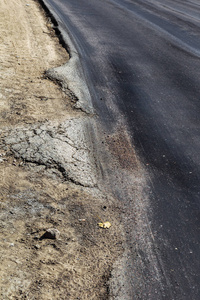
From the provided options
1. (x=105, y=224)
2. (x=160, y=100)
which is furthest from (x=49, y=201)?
(x=160, y=100)

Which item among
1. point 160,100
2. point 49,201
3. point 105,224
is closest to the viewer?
point 105,224

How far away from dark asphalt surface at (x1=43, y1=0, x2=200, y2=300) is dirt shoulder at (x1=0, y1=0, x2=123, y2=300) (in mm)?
583

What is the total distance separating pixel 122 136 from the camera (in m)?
5.56

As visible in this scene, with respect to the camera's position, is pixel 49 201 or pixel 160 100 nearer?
pixel 49 201

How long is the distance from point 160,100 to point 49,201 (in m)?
3.91

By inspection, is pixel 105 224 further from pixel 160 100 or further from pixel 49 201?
pixel 160 100

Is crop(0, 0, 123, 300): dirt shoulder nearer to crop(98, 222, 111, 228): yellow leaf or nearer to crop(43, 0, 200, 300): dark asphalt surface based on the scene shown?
crop(98, 222, 111, 228): yellow leaf

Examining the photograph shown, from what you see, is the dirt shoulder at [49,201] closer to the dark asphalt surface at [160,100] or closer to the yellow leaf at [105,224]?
the yellow leaf at [105,224]

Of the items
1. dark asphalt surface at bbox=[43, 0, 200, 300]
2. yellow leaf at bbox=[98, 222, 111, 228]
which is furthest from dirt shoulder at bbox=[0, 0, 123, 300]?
dark asphalt surface at bbox=[43, 0, 200, 300]

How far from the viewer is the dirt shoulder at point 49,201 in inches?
121

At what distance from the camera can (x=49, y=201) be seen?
13.1 ft

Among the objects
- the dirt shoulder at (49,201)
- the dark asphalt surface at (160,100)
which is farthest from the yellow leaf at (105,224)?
the dark asphalt surface at (160,100)

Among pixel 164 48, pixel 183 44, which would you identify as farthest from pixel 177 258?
pixel 183 44

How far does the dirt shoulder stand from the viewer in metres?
3.09
